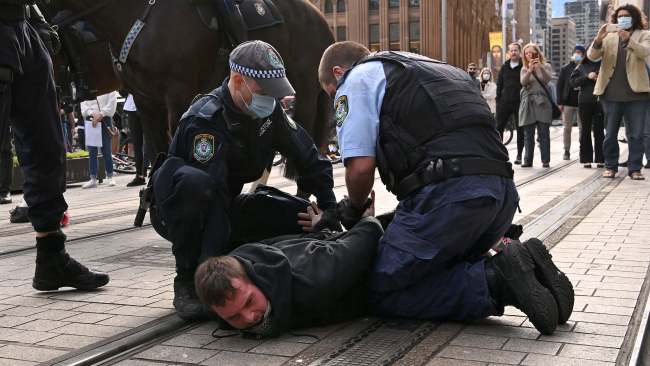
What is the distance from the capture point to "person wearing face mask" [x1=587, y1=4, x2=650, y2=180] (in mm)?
10508

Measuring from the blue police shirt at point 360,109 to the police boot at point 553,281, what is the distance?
82 cm

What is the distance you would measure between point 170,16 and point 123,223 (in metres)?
2.28

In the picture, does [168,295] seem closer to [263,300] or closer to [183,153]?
[183,153]

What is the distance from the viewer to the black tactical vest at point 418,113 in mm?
3896

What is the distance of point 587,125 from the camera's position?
12.7 metres

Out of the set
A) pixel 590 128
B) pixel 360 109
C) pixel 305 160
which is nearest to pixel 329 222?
pixel 305 160

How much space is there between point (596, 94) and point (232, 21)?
233 inches

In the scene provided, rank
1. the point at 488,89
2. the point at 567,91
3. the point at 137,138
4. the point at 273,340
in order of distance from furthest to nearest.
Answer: the point at 488,89 → the point at 567,91 → the point at 137,138 → the point at 273,340

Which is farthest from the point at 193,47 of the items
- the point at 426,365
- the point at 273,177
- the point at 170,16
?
the point at 273,177

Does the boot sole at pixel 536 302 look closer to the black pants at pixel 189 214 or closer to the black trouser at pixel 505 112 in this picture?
the black pants at pixel 189 214

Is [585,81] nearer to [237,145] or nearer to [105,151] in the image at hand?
[105,151]

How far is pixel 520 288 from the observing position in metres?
3.65

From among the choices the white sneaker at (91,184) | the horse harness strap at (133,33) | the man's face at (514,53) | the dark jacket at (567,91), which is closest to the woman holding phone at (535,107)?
the dark jacket at (567,91)

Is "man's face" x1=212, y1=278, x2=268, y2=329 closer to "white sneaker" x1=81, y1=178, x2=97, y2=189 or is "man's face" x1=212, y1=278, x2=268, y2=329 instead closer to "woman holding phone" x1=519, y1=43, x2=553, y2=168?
"white sneaker" x1=81, y1=178, x2=97, y2=189
